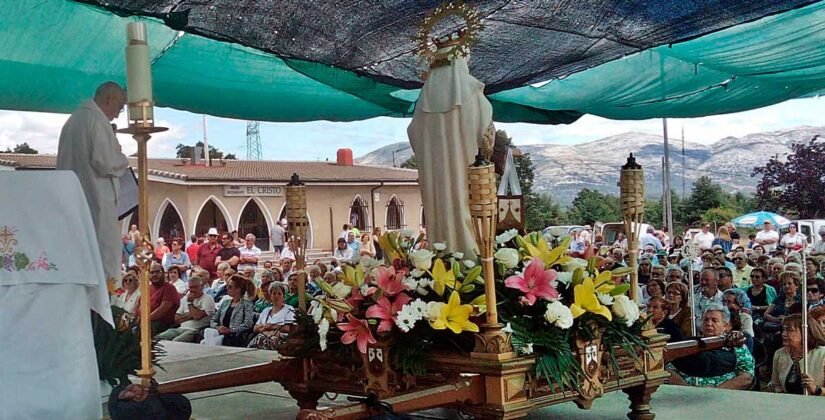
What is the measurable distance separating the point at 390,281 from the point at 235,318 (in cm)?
438

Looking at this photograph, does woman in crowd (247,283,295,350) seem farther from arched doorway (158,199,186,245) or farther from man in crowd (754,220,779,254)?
arched doorway (158,199,186,245)

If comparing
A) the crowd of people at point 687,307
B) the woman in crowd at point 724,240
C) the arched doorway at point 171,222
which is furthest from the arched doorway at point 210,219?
the woman in crowd at point 724,240

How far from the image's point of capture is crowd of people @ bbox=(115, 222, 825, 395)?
190 inches

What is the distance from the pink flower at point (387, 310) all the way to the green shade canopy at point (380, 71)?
256 cm

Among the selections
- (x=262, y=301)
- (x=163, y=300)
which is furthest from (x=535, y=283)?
(x=163, y=300)

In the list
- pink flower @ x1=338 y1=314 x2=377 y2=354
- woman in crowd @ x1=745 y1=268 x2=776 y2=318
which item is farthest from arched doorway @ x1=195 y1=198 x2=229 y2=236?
pink flower @ x1=338 y1=314 x2=377 y2=354

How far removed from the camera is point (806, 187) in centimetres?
2830

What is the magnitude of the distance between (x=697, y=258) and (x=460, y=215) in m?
6.95

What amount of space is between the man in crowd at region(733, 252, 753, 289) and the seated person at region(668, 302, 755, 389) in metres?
3.30

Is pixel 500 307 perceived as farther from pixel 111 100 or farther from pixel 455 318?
pixel 111 100

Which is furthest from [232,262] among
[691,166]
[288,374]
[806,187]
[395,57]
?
[691,166]

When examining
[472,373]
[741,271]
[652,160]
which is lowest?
[741,271]

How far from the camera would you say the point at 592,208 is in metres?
32.4

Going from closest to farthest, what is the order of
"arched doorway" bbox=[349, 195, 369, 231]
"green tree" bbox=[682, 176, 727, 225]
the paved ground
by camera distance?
1. the paved ground
2. "arched doorway" bbox=[349, 195, 369, 231]
3. "green tree" bbox=[682, 176, 727, 225]
